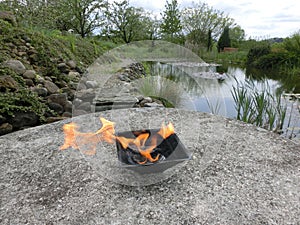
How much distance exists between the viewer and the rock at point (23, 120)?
2.27 m

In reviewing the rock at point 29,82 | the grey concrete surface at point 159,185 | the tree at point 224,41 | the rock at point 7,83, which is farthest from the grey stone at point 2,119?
the tree at point 224,41

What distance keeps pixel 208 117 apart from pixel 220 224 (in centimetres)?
81

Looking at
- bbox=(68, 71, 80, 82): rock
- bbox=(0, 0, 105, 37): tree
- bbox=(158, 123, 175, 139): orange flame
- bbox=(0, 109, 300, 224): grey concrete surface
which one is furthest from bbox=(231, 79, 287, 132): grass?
bbox=(0, 0, 105, 37): tree

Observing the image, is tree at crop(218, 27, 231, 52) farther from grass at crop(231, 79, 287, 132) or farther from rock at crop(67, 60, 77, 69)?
grass at crop(231, 79, 287, 132)

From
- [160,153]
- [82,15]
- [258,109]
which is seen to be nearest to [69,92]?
[160,153]

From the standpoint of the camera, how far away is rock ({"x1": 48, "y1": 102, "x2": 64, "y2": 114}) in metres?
2.63

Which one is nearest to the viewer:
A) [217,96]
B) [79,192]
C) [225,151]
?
[79,192]

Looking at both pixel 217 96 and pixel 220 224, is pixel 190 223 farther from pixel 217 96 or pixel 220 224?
pixel 217 96

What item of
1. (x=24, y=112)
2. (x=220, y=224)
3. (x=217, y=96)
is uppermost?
(x=217, y=96)

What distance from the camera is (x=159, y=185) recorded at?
1.42 metres

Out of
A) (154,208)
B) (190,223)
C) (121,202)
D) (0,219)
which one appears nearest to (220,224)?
(190,223)

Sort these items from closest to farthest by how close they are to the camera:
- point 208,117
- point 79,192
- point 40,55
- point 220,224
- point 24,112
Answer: point 220,224 < point 79,192 < point 208,117 < point 24,112 < point 40,55

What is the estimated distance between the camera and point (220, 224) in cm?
111

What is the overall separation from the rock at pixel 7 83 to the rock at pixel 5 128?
0.44 m
